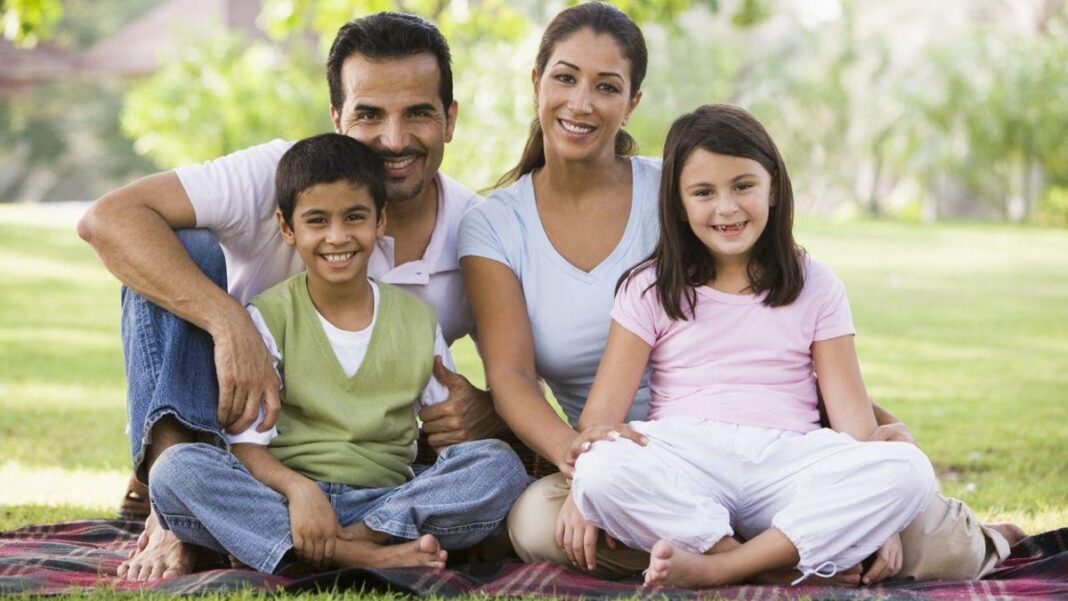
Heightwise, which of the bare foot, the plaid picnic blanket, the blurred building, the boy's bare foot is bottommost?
the bare foot

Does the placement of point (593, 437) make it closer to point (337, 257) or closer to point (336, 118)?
point (337, 257)

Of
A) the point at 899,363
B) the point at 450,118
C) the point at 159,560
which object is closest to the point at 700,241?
the point at 450,118

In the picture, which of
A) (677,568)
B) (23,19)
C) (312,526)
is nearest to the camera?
(677,568)

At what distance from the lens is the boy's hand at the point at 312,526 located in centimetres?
312

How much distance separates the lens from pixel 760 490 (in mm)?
3201

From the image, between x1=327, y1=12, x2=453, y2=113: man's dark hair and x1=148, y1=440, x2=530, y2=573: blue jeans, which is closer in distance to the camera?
x1=148, y1=440, x2=530, y2=573: blue jeans

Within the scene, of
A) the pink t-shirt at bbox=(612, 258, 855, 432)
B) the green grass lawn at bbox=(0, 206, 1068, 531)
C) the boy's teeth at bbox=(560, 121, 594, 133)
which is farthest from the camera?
the green grass lawn at bbox=(0, 206, 1068, 531)

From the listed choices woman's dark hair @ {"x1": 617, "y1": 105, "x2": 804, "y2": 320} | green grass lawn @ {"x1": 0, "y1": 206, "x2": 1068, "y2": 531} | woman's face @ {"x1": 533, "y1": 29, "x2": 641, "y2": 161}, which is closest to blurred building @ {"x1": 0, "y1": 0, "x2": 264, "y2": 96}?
green grass lawn @ {"x1": 0, "y1": 206, "x2": 1068, "y2": 531}

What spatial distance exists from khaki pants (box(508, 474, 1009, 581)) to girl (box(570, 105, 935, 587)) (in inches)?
3.8

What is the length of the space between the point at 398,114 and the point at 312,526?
45.5 inches

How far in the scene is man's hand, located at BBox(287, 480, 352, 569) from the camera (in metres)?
3.12

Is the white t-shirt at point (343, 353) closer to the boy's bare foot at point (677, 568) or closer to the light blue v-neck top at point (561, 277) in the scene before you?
the light blue v-neck top at point (561, 277)

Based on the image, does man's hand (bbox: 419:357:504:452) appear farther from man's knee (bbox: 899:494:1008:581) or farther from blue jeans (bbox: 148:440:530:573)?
man's knee (bbox: 899:494:1008:581)

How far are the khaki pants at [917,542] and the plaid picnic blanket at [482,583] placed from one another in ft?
0.16
